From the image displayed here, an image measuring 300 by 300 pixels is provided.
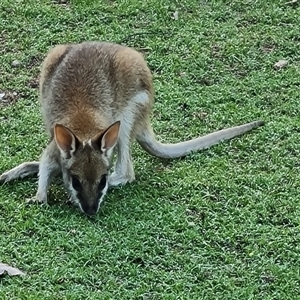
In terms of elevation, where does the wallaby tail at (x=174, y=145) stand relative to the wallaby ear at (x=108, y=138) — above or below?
below

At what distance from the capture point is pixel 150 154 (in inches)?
209

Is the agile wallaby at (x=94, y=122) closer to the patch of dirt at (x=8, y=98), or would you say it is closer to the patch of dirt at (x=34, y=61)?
the patch of dirt at (x=8, y=98)

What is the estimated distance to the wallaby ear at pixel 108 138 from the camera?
4617 millimetres

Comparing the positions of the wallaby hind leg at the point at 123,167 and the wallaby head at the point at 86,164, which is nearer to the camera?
the wallaby head at the point at 86,164

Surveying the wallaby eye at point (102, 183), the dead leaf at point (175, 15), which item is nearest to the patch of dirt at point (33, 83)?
the dead leaf at point (175, 15)

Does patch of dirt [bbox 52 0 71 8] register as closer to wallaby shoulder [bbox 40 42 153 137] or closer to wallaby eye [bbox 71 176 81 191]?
wallaby shoulder [bbox 40 42 153 137]

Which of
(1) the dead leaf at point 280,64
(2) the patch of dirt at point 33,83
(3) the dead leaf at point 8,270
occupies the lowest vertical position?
(1) the dead leaf at point 280,64

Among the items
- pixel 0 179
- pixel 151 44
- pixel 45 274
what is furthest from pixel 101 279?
pixel 151 44

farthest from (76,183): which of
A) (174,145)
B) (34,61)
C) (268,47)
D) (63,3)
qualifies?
(63,3)

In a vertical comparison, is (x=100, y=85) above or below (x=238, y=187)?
above

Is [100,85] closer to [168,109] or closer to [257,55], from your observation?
[168,109]

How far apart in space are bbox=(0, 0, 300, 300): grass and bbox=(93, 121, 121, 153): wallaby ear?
32 centimetres

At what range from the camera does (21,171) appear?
494 centimetres

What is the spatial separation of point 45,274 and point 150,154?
1.43m
